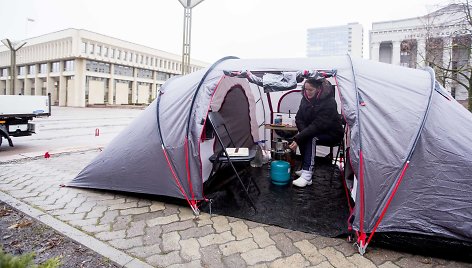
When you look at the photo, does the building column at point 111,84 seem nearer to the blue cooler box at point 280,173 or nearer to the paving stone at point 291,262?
the blue cooler box at point 280,173

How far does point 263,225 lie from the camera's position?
318 centimetres

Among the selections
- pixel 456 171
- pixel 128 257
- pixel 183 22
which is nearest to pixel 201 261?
pixel 128 257

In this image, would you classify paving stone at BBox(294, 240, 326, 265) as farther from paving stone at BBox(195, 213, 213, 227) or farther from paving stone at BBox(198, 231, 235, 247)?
paving stone at BBox(195, 213, 213, 227)

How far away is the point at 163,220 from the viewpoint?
3.32 metres

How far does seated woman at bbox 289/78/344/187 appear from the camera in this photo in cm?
445

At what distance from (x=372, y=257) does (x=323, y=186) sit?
1.98 metres

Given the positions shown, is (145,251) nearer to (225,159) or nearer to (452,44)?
(225,159)

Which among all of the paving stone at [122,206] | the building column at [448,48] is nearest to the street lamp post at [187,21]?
the paving stone at [122,206]

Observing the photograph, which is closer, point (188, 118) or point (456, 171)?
point (456, 171)

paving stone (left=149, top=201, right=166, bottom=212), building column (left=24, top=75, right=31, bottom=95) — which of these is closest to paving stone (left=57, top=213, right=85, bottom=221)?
paving stone (left=149, top=201, right=166, bottom=212)

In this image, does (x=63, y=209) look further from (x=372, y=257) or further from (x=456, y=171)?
(x=456, y=171)

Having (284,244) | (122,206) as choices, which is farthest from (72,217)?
(284,244)

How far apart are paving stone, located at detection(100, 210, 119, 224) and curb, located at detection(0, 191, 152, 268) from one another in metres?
0.31

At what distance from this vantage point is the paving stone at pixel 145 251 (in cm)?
260
